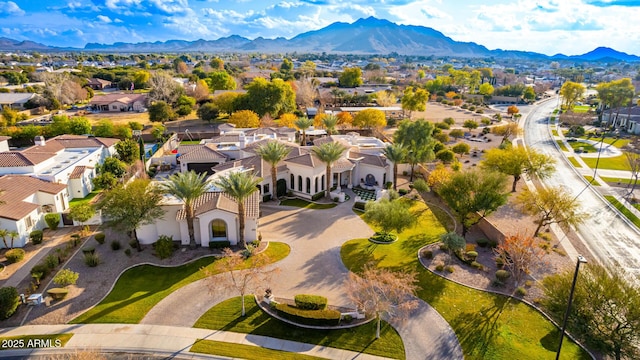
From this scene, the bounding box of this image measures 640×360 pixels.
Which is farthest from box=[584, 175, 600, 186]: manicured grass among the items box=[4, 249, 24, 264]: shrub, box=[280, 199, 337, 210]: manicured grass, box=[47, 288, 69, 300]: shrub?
box=[4, 249, 24, 264]: shrub

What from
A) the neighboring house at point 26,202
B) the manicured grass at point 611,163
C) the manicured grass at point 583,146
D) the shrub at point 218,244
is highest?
the neighboring house at point 26,202

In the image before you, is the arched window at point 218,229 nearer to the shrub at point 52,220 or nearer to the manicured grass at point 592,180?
the shrub at point 52,220

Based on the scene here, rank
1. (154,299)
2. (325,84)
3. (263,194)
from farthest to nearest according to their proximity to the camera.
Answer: (325,84) → (263,194) → (154,299)

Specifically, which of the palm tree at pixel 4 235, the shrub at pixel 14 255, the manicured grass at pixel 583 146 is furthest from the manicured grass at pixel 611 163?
the palm tree at pixel 4 235

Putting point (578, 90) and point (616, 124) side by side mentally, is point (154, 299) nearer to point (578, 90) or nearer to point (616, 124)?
point (616, 124)

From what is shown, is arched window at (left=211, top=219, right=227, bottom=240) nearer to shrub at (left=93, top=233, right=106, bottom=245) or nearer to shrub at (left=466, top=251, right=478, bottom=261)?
shrub at (left=93, top=233, right=106, bottom=245)

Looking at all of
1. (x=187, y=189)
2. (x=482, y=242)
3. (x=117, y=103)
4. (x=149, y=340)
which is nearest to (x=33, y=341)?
(x=149, y=340)

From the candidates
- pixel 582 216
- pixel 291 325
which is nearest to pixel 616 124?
pixel 582 216
